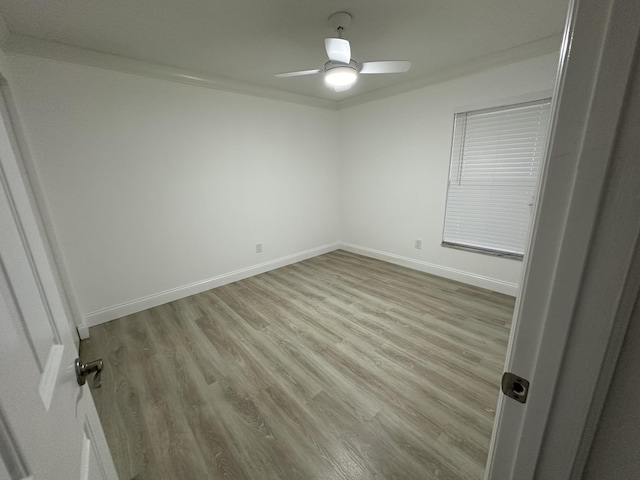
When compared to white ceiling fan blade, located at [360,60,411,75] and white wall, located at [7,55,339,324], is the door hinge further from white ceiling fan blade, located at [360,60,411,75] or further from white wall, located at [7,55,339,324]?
white wall, located at [7,55,339,324]

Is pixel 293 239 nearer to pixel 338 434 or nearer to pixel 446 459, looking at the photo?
pixel 338 434

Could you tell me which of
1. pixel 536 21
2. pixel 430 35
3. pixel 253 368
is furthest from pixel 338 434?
pixel 536 21

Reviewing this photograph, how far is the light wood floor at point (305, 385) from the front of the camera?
1.27 m

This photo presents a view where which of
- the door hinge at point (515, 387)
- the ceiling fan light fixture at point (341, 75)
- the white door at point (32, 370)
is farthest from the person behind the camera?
the ceiling fan light fixture at point (341, 75)

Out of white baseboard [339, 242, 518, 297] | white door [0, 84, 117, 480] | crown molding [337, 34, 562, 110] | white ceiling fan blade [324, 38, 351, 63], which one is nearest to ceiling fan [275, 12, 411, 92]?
white ceiling fan blade [324, 38, 351, 63]

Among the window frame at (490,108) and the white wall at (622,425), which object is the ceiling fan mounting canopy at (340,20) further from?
the white wall at (622,425)

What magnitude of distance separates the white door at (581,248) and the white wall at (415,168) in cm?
277

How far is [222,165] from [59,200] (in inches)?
58.0

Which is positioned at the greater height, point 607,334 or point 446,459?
point 607,334

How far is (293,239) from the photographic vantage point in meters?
3.93

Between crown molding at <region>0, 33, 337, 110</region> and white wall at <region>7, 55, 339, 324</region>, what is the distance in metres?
0.05

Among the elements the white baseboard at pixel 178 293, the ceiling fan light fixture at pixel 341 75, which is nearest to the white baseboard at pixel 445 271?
the white baseboard at pixel 178 293

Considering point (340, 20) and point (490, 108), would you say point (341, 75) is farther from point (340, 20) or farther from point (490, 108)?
point (490, 108)

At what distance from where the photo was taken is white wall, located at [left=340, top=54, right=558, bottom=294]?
8.53 ft
